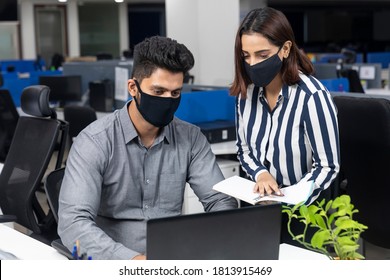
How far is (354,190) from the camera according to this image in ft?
9.18

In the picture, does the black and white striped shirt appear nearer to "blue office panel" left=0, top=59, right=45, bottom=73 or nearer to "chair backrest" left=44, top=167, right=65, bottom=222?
"chair backrest" left=44, top=167, right=65, bottom=222

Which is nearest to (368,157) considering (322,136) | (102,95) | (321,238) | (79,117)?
(322,136)

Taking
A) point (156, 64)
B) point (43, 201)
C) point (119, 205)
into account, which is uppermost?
point (156, 64)

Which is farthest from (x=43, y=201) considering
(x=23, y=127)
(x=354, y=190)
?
(x=354, y=190)

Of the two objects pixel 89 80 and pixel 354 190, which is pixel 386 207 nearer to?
pixel 354 190

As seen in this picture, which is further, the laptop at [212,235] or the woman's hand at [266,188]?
the woman's hand at [266,188]

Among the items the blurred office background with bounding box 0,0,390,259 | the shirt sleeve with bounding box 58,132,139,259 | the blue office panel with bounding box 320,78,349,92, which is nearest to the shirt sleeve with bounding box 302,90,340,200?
the shirt sleeve with bounding box 58,132,139,259

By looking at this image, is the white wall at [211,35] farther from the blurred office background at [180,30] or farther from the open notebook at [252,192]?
the open notebook at [252,192]

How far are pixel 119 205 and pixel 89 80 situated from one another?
517 centimetres

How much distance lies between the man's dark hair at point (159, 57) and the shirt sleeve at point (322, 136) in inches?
20.4

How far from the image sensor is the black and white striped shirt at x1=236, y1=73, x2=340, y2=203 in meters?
2.23

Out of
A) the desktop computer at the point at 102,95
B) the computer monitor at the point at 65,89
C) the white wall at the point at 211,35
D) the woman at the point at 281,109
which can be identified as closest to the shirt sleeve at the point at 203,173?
the woman at the point at 281,109

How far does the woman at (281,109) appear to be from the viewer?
2232 millimetres

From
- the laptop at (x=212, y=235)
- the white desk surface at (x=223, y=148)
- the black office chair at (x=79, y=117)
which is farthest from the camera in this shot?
the black office chair at (x=79, y=117)
